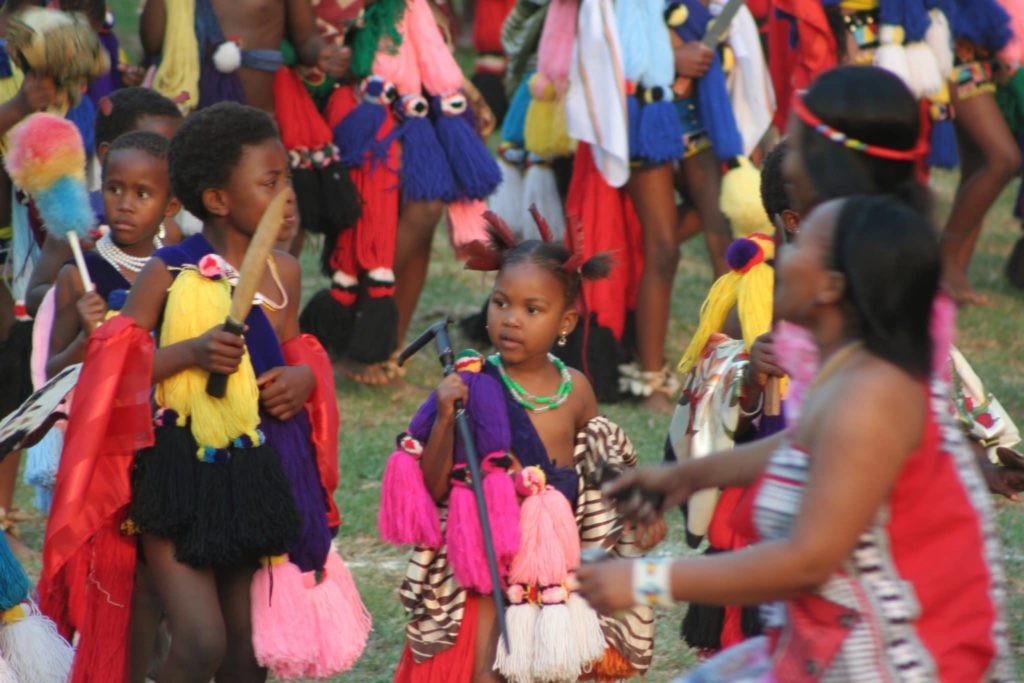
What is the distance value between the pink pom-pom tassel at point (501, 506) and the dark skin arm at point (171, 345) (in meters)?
0.68

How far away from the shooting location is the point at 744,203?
5.92 meters

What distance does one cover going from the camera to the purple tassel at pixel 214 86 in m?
6.88

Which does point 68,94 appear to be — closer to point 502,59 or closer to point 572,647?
point 572,647

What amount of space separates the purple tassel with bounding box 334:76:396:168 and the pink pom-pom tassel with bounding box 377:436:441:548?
3660 millimetres

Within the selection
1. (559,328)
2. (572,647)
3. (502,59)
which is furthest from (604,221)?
(502,59)

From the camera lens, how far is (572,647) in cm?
381

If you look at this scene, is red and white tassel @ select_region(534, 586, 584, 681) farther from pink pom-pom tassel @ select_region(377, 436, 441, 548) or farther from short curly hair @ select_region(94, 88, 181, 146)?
short curly hair @ select_region(94, 88, 181, 146)

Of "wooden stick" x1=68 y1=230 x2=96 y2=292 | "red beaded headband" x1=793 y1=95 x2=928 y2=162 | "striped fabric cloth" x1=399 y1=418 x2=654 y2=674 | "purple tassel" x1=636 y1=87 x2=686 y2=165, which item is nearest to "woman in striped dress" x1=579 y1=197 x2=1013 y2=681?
"red beaded headband" x1=793 y1=95 x2=928 y2=162

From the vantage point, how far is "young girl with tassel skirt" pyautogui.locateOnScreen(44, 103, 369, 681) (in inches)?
142

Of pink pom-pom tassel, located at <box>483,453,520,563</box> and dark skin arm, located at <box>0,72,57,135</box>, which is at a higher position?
dark skin arm, located at <box>0,72,57,135</box>

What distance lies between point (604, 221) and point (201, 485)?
3840 mm

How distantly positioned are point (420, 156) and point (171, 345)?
12.4 feet

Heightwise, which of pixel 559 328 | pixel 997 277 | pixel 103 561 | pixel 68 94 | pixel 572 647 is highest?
pixel 68 94

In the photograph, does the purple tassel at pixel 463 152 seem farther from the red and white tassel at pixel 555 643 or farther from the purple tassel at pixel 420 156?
the red and white tassel at pixel 555 643
